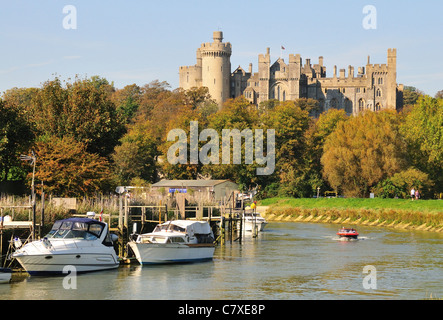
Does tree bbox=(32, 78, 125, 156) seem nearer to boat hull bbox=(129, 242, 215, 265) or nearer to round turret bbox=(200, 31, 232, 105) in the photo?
boat hull bbox=(129, 242, 215, 265)

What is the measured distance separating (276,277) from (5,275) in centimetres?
1340

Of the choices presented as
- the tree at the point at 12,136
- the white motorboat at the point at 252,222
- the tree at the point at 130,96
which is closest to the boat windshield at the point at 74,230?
the tree at the point at 12,136

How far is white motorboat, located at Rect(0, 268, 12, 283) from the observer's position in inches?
1278

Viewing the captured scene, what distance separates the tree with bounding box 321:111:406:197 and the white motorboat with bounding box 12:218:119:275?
173ft

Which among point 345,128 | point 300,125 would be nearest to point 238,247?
point 345,128

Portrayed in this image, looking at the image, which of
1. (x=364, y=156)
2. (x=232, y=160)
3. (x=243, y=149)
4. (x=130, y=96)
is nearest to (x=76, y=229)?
(x=364, y=156)

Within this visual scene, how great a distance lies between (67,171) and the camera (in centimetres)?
5066

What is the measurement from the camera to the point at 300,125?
99.5 metres

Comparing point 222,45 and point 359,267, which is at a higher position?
point 222,45

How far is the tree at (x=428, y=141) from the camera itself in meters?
90.8

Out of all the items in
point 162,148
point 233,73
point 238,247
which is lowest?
point 238,247

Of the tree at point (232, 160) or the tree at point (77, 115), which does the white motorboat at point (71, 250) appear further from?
the tree at point (232, 160)
